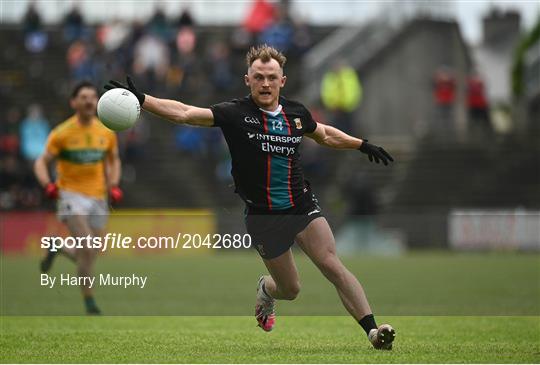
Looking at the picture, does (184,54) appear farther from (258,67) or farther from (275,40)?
(258,67)

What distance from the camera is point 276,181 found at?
39.1 feet

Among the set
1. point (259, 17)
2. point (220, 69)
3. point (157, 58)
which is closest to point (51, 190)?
point (157, 58)

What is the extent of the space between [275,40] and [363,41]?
394cm

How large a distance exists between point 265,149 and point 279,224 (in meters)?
0.67

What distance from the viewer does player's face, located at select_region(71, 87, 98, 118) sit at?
16469mm

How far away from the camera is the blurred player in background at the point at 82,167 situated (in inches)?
649

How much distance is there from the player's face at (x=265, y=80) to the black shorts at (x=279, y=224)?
0.94m

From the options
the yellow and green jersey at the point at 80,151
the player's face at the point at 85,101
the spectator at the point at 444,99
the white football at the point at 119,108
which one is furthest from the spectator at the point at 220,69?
the white football at the point at 119,108

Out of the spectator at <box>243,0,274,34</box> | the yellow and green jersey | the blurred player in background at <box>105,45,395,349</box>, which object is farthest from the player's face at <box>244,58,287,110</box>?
the spectator at <box>243,0,274,34</box>

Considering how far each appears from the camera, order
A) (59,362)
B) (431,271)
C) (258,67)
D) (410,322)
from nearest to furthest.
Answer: (59,362), (258,67), (410,322), (431,271)

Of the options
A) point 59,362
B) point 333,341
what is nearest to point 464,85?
point 333,341

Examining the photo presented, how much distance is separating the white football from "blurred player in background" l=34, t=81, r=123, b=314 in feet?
17.8

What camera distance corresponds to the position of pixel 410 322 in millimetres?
15039

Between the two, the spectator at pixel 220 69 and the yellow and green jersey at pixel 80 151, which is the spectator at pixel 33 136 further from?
the yellow and green jersey at pixel 80 151
